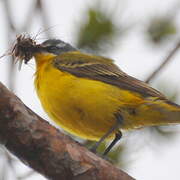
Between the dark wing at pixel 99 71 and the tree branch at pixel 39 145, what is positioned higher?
the tree branch at pixel 39 145

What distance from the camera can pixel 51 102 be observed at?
4348 millimetres

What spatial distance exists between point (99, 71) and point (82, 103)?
0.80 metres

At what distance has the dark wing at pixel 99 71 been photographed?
14.9 ft

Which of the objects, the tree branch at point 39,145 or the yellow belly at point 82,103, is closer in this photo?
the tree branch at point 39,145

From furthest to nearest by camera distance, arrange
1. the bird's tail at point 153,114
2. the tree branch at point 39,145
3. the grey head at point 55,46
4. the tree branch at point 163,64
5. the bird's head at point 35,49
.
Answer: the grey head at point 55,46
the bird's tail at point 153,114
the bird's head at point 35,49
the tree branch at point 163,64
the tree branch at point 39,145

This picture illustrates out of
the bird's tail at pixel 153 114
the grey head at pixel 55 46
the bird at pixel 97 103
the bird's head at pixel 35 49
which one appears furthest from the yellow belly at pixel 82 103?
the grey head at pixel 55 46

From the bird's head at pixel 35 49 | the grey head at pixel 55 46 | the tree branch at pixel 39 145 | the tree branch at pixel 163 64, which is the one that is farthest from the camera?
the grey head at pixel 55 46

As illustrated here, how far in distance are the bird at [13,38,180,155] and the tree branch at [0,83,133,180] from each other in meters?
1.35

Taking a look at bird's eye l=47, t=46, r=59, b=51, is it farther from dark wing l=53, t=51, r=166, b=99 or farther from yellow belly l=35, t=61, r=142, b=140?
yellow belly l=35, t=61, r=142, b=140

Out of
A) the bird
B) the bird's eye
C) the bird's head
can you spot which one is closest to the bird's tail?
the bird

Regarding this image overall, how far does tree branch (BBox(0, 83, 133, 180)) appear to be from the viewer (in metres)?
2.62

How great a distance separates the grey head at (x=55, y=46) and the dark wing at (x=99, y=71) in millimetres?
124

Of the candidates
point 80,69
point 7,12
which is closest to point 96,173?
point 7,12

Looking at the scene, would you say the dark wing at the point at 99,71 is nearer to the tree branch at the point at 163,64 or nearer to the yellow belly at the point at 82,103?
the yellow belly at the point at 82,103
